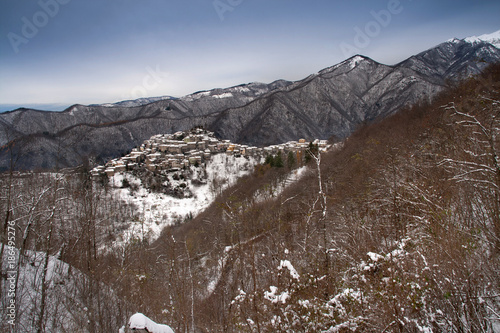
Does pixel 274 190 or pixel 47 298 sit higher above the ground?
pixel 47 298

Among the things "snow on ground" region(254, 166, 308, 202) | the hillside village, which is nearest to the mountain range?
the hillside village

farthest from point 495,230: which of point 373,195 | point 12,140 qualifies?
point 12,140

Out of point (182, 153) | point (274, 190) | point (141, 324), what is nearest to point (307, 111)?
point (182, 153)

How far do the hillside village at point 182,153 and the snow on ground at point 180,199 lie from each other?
2287mm

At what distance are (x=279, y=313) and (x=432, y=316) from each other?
2.09 metres

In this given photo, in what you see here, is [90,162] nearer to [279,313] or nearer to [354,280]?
[279,313]

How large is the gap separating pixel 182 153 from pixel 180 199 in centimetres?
2024

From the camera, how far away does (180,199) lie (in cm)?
4216

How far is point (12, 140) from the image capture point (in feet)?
15.3

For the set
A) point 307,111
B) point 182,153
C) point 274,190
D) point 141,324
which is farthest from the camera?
point 307,111

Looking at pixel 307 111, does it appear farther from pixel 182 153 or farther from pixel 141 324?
pixel 141 324

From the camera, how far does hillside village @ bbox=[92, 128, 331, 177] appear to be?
4962cm

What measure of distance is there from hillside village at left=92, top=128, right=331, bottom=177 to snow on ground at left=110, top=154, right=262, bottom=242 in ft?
7.50
